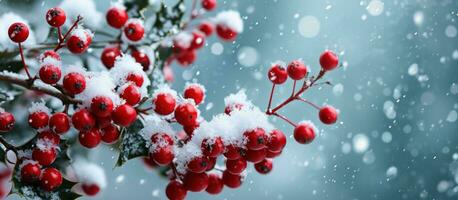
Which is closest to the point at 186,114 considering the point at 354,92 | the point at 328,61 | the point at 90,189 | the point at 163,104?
the point at 163,104

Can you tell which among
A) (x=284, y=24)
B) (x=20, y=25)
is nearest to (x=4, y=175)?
(x=20, y=25)

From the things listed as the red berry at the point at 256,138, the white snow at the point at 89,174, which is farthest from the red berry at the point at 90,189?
the red berry at the point at 256,138

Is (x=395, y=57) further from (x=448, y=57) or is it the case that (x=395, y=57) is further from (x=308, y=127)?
(x=308, y=127)

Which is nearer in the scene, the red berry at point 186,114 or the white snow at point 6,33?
the red berry at point 186,114

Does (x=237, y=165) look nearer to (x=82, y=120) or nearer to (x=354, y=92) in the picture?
(x=82, y=120)

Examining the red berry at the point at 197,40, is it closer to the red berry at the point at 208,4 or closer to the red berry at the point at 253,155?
the red berry at the point at 208,4
